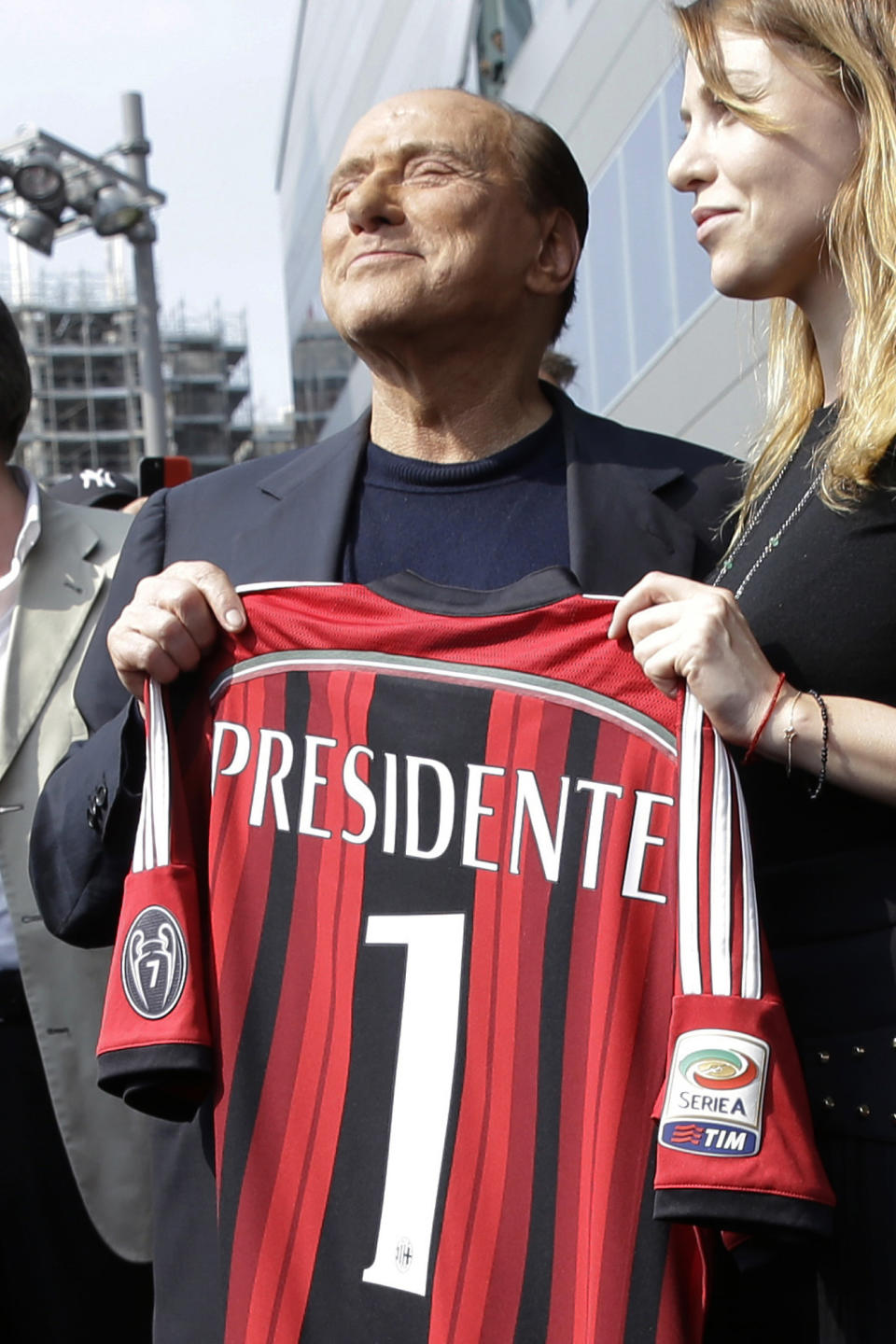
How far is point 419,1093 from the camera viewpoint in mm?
2016

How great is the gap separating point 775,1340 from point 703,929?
1.70ft

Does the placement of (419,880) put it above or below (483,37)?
below

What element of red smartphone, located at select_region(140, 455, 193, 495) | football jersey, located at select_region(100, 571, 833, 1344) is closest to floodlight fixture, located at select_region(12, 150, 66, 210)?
red smartphone, located at select_region(140, 455, 193, 495)

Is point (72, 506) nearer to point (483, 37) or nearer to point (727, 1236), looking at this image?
point (727, 1236)

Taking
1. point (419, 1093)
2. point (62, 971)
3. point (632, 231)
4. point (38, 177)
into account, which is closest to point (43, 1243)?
point (62, 971)

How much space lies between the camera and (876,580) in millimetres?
1974

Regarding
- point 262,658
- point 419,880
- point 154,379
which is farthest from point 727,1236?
point 154,379

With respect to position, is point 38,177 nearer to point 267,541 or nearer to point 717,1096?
point 267,541

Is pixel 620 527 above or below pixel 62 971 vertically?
above

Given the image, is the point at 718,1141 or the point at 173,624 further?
the point at 173,624

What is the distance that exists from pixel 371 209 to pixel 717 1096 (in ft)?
4.85

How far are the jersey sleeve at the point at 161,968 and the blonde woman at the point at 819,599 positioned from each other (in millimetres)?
625

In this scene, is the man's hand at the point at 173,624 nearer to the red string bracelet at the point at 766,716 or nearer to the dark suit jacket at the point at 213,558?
the dark suit jacket at the point at 213,558

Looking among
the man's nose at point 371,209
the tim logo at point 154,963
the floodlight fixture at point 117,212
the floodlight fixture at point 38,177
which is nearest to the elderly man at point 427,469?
→ the man's nose at point 371,209
